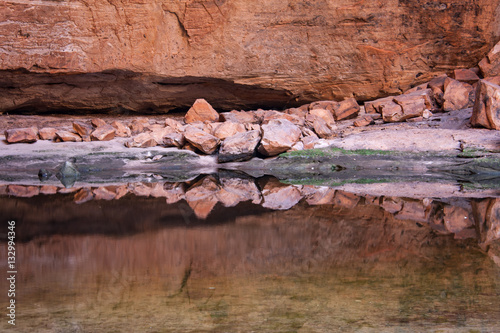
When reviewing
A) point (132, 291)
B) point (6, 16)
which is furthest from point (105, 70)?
point (132, 291)

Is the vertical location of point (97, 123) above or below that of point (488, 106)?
below

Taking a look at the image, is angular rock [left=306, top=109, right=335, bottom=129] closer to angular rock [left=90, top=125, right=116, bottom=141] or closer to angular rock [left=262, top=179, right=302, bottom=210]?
angular rock [left=262, top=179, right=302, bottom=210]

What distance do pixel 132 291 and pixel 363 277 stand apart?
3.64 feet

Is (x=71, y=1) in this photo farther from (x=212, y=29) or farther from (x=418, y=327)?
(x=418, y=327)

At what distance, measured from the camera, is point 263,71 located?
927 cm

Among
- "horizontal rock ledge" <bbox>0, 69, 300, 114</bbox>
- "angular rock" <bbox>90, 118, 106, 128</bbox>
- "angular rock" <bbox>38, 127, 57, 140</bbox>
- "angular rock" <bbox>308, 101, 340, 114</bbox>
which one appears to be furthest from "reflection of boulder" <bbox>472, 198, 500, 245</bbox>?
"angular rock" <bbox>38, 127, 57, 140</bbox>

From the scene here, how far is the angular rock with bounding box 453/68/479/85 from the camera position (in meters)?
9.23

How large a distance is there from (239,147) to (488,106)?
12.3 ft

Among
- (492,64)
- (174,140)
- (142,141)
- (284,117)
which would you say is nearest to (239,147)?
(174,140)

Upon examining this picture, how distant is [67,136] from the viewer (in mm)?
8148

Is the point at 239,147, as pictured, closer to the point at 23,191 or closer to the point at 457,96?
the point at 23,191

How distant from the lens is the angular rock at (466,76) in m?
9.23

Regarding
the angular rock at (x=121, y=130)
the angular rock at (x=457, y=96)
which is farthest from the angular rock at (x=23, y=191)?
the angular rock at (x=457, y=96)

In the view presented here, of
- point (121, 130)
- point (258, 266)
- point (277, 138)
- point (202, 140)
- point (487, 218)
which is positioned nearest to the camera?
point (258, 266)
